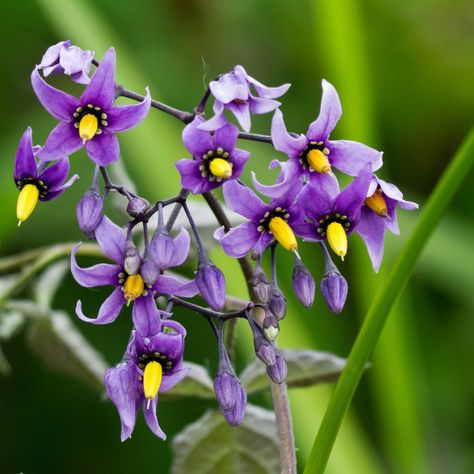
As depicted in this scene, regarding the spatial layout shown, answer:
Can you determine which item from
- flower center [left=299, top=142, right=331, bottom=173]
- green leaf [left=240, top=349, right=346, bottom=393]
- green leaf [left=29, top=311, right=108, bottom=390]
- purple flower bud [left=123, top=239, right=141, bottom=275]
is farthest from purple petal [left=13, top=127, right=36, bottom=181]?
green leaf [left=29, top=311, right=108, bottom=390]

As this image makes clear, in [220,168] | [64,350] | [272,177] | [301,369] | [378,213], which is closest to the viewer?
[220,168]

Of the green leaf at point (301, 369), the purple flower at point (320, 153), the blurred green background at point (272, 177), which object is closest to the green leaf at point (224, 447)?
the green leaf at point (301, 369)

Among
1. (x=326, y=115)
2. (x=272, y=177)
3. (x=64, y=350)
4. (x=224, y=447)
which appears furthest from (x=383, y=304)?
(x=272, y=177)

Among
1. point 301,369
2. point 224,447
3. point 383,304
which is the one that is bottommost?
point 224,447

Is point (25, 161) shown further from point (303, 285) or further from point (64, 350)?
point (64, 350)

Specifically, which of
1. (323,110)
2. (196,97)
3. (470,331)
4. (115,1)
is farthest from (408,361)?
(115,1)

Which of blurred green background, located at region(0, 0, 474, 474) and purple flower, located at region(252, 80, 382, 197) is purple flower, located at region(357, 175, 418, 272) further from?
blurred green background, located at region(0, 0, 474, 474)

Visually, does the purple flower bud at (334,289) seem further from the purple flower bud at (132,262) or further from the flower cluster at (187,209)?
the purple flower bud at (132,262)

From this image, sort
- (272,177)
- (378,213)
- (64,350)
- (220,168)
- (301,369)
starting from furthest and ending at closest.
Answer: (272,177) → (64,350) → (301,369) → (378,213) → (220,168)
